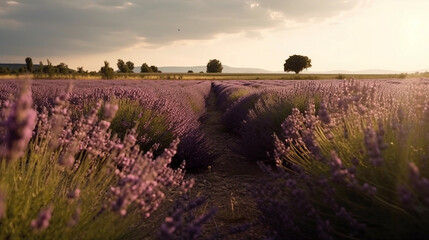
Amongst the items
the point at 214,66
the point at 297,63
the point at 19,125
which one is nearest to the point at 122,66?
the point at 214,66

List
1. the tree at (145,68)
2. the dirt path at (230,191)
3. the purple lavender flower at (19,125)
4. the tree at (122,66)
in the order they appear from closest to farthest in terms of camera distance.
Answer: the purple lavender flower at (19,125)
the dirt path at (230,191)
the tree at (122,66)
the tree at (145,68)

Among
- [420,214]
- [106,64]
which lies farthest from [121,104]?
[106,64]

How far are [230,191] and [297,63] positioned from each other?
286 feet

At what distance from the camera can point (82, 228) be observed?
175 centimetres

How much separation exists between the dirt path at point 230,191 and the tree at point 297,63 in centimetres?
8393

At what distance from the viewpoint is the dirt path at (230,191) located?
3.10 m

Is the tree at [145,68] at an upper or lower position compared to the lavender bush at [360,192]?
lower

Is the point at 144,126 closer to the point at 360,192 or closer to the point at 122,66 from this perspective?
the point at 360,192

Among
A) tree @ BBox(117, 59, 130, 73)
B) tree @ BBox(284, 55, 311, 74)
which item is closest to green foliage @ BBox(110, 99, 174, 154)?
tree @ BBox(284, 55, 311, 74)

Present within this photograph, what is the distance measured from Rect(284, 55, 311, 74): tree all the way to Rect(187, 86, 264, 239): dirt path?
8393cm

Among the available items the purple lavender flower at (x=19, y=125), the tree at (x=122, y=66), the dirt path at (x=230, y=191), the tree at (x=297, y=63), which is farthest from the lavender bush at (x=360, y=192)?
the tree at (x=122, y=66)

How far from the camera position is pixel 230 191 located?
4.07 m

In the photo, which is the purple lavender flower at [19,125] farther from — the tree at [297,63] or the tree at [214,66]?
the tree at [214,66]

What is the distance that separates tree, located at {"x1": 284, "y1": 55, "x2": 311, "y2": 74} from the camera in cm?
8744
